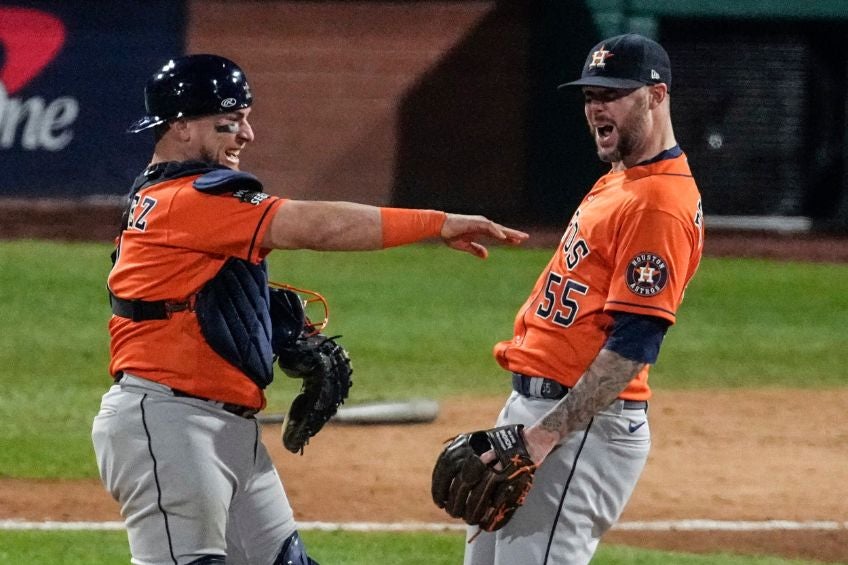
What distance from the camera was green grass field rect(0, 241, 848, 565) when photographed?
754 cm

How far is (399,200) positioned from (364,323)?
682cm

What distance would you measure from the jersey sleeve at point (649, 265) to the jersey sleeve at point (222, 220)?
918mm

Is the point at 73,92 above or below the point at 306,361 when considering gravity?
below

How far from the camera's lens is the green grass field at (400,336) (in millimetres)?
7543

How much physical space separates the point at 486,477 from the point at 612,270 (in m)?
0.62

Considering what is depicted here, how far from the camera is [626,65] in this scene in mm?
3979

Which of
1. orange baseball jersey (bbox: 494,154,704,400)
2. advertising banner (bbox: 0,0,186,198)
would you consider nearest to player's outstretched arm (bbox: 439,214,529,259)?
orange baseball jersey (bbox: 494,154,704,400)

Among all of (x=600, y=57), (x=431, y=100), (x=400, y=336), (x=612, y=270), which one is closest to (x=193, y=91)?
(x=600, y=57)

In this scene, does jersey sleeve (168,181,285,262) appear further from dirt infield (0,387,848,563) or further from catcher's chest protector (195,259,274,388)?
dirt infield (0,387,848,563)

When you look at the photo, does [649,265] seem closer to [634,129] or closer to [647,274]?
[647,274]

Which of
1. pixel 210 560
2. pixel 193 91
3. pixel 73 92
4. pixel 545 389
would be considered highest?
pixel 193 91

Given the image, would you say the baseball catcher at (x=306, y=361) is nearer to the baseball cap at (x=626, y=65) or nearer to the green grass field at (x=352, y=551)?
the baseball cap at (x=626, y=65)

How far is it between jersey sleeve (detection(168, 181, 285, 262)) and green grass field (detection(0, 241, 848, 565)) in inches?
92.7

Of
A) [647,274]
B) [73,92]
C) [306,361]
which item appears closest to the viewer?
[647,274]
